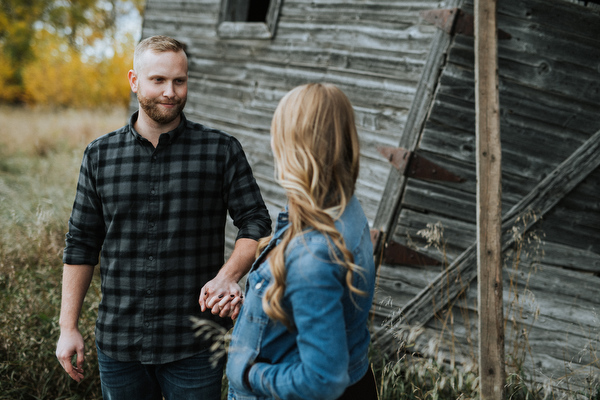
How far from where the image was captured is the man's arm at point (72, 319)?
69.6 inches

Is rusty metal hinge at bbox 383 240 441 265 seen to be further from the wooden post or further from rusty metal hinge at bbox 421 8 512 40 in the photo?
rusty metal hinge at bbox 421 8 512 40

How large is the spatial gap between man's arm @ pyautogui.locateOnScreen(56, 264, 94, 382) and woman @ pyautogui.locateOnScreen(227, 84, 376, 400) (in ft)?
2.74

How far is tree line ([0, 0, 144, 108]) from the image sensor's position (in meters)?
18.2

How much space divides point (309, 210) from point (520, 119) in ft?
9.14

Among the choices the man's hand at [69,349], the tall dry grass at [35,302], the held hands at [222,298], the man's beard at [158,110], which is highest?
the man's beard at [158,110]

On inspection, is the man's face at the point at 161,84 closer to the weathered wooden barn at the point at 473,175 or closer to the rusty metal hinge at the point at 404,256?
the weathered wooden barn at the point at 473,175

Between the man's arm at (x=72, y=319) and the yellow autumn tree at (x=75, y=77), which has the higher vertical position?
the yellow autumn tree at (x=75, y=77)

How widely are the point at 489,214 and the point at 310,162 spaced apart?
5.13 feet

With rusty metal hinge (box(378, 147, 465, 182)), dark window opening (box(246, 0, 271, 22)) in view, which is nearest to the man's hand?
rusty metal hinge (box(378, 147, 465, 182))

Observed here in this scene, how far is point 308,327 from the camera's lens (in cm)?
Result: 108

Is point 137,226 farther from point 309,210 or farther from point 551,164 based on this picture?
point 551,164

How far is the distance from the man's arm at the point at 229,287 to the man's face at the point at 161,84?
1.92 feet

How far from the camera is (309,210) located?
1.17 m

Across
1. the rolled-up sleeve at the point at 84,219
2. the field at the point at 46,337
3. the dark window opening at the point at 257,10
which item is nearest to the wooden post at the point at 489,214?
the field at the point at 46,337
